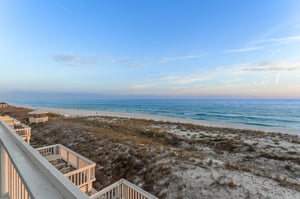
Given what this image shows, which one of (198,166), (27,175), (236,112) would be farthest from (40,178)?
(236,112)

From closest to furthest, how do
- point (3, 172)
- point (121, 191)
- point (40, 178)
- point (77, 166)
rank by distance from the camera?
1. point (40, 178)
2. point (3, 172)
3. point (121, 191)
4. point (77, 166)

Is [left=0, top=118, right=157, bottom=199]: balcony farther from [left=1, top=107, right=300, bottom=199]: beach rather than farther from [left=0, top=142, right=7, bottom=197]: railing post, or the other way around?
[left=1, top=107, right=300, bottom=199]: beach

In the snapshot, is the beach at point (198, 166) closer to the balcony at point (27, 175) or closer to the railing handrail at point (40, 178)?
the balcony at point (27, 175)

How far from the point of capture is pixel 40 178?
2.48ft

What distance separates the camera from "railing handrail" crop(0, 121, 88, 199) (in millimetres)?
602

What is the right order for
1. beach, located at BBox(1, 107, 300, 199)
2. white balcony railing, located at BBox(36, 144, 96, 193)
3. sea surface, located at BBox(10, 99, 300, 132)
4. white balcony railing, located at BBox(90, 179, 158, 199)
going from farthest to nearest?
1. sea surface, located at BBox(10, 99, 300, 132)
2. beach, located at BBox(1, 107, 300, 199)
3. white balcony railing, located at BBox(36, 144, 96, 193)
4. white balcony railing, located at BBox(90, 179, 158, 199)

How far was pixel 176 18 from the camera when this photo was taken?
40.5ft

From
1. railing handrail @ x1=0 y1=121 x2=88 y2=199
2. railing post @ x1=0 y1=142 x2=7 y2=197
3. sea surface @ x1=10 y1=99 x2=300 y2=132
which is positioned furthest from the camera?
sea surface @ x1=10 y1=99 x2=300 y2=132

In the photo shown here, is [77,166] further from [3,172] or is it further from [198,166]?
[198,166]

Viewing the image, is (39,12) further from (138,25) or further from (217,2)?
(217,2)

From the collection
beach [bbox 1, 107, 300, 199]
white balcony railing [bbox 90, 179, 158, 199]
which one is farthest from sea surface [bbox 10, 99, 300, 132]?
white balcony railing [bbox 90, 179, 158, 199]

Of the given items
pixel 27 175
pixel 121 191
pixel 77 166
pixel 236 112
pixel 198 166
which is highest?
pixel 27 175

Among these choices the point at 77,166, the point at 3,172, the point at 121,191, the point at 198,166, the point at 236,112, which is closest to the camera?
the point at 3,172

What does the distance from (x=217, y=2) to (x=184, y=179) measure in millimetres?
11149
